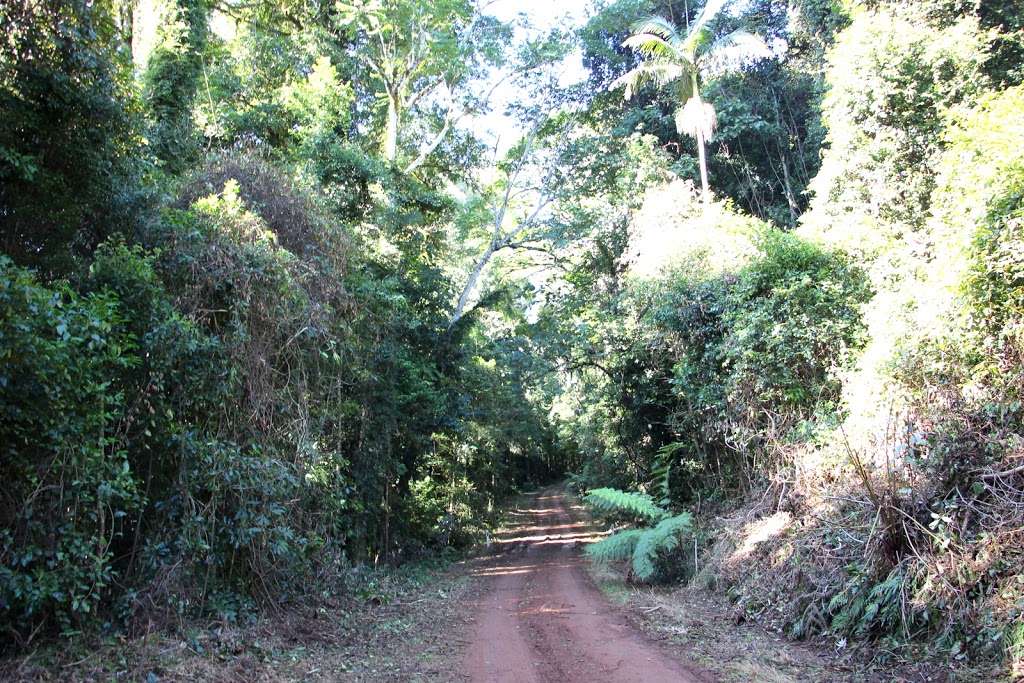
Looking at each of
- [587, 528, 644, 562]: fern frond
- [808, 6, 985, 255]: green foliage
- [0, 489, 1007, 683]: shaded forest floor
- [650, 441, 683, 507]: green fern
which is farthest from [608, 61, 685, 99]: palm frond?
[0, 489, 1007, 683]: shaded forest floor

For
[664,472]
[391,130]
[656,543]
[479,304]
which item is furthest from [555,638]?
[391,130]

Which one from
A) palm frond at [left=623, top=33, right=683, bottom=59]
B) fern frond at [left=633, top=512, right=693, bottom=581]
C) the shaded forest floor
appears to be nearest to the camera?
the shaded forest floor

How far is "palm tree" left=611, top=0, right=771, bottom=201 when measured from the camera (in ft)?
68.7

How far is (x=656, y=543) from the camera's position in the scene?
11523mm

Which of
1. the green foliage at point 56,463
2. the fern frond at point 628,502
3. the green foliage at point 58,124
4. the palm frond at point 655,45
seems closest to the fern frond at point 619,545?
the fern frond at point 628,502

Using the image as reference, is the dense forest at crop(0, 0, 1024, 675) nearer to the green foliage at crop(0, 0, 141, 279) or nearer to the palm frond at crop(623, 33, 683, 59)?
Result: the green foliage at crop(0, 0, 141, 279)

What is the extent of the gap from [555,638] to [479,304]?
36.6 feet

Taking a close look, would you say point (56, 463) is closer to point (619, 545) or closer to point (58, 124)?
point (58, 124)

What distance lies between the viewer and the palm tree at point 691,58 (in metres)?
20.9

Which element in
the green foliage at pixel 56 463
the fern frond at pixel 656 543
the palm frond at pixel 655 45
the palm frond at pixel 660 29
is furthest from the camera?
the palm frond at pixel 660 29

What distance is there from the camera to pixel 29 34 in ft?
21.0

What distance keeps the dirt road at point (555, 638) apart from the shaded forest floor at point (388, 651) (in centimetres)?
24

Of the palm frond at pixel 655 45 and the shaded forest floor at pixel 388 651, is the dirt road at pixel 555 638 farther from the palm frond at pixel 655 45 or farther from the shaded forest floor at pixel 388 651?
the palm frond at pixel 655 45

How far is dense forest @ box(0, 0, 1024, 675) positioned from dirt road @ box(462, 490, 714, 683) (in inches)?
68.8
